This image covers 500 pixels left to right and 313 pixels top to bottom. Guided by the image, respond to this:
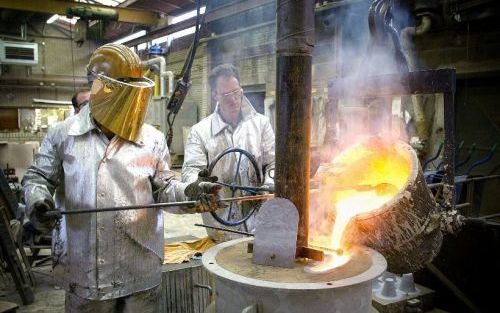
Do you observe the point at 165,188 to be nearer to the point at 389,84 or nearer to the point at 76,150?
the point at 76,150

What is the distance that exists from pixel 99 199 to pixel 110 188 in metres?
0.08

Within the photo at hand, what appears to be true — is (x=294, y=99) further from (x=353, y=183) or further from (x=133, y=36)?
(x=133, y=36)

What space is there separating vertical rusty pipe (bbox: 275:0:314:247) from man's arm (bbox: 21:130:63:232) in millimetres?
1131

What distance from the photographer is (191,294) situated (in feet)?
11.0

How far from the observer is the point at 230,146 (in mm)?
3475

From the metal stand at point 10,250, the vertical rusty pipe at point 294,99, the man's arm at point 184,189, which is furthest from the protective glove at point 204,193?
the metal stand at point 10,250

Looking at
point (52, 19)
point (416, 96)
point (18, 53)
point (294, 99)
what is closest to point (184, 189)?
point (294, 99)

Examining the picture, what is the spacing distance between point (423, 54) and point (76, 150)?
19.7 ft

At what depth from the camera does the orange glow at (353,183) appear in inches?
83.8

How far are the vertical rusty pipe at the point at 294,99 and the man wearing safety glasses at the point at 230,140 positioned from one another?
1506mm

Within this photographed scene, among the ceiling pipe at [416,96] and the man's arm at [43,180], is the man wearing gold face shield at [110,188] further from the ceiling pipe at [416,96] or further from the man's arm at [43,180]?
the ceiling pipe at [416,96]

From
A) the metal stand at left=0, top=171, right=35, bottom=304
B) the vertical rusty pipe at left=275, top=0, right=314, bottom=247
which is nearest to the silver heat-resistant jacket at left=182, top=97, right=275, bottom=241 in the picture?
the vertical rusty pipe at left=275, top=0, right=314, bottom=247

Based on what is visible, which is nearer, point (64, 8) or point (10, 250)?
point (10, 250)

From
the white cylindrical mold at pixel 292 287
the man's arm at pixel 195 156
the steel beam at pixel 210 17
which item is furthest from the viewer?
the steel beam at pixel 210 17
